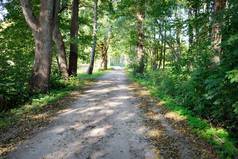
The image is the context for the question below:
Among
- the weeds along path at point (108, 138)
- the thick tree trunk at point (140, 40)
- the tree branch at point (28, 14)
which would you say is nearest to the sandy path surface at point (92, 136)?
the weeds along path at point (108, 138)

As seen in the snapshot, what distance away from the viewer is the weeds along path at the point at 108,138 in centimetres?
745

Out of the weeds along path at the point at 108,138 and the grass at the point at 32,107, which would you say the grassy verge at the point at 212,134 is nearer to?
the weeds along path at the point at 108,138

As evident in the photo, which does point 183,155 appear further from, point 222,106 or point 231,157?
point 222,106

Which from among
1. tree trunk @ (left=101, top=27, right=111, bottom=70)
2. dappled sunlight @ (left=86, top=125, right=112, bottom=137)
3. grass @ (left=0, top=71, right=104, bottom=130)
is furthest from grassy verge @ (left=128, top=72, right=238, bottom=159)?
tree trunk @ (left=101, top=27, right=111, bottom=70)

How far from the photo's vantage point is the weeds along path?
745 cm

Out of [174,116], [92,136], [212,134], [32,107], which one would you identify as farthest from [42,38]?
[212,134]

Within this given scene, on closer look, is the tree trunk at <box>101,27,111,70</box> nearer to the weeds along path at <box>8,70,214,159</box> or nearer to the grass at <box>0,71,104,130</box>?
the grass at <box>0,71,104,130</box>

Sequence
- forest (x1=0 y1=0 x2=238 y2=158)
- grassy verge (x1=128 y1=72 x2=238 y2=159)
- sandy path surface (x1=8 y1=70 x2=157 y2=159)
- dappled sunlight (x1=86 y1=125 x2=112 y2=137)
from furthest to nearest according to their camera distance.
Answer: dappled sunlight (x1=86 y1=125 x2=112 y2=137) < forest (x1=0 y1=0 x2=238 y2=158) < grassy verge (x1=128 y1=72 x2=238 y2=159) < sandy path surface (x1=8 y1=70 x2=157 y2=159)

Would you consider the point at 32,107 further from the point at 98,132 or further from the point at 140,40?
the point at 140,40

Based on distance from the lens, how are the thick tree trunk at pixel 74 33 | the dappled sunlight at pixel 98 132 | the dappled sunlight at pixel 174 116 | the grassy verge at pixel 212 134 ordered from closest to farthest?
the grassy verge at pixel 212 134
the dappled sunlight at pixel 98 132
the dappled sunlight at pixel 174 116
the thick tree trunk at pixel 74 33

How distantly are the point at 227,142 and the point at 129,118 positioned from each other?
3758mm

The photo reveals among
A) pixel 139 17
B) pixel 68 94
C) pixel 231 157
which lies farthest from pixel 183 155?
pixel 139 17

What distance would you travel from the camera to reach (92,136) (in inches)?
345

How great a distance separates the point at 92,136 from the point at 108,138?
46 cm
